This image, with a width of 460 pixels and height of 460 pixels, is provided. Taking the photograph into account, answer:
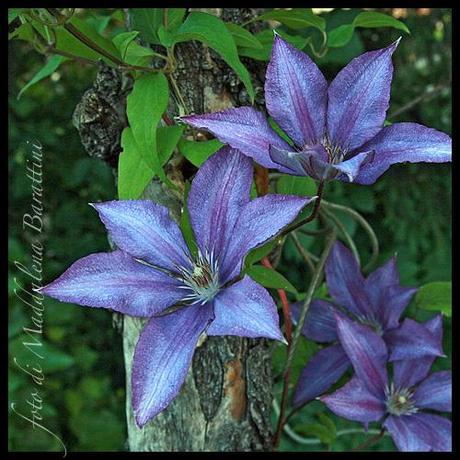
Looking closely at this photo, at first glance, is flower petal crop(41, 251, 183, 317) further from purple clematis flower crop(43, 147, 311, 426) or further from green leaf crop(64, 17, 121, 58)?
green leaf crop(64, 17, 121, 58)

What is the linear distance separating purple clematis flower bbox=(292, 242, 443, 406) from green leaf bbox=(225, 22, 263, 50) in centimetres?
28

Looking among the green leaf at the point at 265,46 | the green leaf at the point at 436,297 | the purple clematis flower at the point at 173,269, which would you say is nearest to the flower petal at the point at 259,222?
the purple clematis flower at the point at 173,269

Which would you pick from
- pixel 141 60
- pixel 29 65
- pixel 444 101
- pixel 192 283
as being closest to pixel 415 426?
pixel 192 283

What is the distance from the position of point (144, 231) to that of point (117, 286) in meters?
0.05

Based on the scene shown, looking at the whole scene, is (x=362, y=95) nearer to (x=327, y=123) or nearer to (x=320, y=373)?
(x=327, y=123)

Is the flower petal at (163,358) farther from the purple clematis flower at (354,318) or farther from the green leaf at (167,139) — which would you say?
the purple clematis flower at (354,318)

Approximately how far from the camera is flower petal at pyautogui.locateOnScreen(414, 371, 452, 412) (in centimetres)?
89

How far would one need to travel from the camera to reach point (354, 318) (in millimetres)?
932

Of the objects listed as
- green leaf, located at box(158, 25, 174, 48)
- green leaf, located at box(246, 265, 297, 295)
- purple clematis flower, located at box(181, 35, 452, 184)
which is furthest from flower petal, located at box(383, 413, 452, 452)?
green leaf, located at box(158, 25, 174, 48)

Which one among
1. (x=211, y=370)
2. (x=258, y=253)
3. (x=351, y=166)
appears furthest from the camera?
(x=211, y=370)

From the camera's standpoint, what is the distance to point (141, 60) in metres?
0.73

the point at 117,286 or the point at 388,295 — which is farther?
the point at 388,295

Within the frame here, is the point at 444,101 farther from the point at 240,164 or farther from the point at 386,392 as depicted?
the point at 240,164

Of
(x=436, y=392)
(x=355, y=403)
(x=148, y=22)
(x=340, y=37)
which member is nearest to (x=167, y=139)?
(x=148, y=22)
